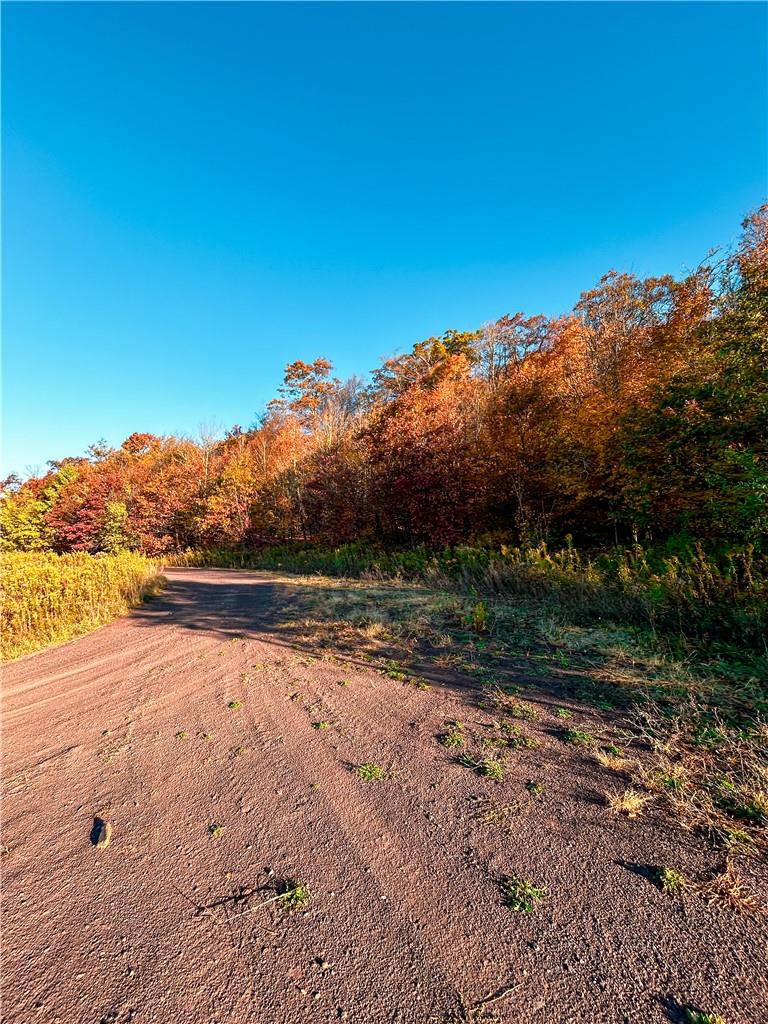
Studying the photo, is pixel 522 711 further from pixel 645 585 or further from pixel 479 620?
pixel 645 585

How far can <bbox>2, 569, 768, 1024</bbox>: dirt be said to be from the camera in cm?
144

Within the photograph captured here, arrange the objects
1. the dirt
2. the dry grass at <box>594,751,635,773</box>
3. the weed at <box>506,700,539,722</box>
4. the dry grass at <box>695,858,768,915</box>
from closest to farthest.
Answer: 1. the dirt
2. the dry grass at <box>695,858,768,915</box>
3. the dry grass at <box>594,751,635,773</box>
4. the weed at <box>506,700,539,722</box>

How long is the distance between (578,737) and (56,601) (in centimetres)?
883

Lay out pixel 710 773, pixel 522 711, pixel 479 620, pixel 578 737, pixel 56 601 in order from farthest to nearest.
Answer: pixel 56 601 → pixel 479 620 → pixel 522 711 → pixel 578 737 → pixel 710 773

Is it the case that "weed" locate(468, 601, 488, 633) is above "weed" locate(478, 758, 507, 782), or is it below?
above

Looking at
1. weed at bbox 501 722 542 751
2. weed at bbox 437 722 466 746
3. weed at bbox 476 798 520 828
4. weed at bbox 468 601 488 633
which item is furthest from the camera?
weed at bbox 468 601 488 633

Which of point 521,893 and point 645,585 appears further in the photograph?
point 645,585

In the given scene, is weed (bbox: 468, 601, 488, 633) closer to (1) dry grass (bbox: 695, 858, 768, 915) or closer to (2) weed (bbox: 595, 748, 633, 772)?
(2) weed (bbox: 595, 748, 633, 772)

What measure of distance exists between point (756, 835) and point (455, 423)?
1127 cm

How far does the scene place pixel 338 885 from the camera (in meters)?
1.91

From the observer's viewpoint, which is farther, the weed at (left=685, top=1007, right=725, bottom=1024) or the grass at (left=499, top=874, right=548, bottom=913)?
the grass at (left=499, top=874, right=548, bottom=913)

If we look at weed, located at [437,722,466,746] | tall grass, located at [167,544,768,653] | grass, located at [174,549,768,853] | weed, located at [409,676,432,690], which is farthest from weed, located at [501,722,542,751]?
tall grass, located at [167,544,768,653]

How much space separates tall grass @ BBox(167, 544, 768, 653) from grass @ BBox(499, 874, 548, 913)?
374cm

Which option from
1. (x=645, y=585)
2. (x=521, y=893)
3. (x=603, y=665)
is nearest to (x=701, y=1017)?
(x=521, y=893)
